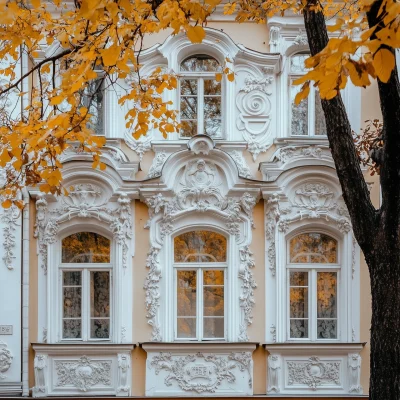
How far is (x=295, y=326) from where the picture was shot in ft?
41.4

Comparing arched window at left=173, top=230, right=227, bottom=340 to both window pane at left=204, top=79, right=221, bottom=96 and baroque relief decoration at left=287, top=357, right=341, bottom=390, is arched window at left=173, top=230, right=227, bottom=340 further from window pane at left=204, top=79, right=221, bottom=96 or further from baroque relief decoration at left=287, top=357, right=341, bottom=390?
window pane at left=204, top=79, right=221, bottom=96

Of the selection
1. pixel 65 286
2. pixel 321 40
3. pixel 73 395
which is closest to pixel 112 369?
pixel 73 395

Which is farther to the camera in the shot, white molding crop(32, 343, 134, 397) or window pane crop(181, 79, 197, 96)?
window pane crop(181, 79, 197, 96)

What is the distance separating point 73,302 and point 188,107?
11.8ft

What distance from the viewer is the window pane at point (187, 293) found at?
1263cm

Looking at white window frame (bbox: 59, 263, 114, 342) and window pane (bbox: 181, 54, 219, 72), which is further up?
window pane (bbox: 181, 54, 219, 72)

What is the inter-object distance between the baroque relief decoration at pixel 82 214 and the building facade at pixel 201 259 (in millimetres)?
22

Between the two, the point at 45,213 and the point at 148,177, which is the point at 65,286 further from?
the point at 148,177

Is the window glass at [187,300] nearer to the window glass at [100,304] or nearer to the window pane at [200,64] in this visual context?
the window glass at [100,304]

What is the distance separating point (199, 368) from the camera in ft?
40.5

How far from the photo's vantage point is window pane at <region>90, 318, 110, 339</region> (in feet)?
41.1

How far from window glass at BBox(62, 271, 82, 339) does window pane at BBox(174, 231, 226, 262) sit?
160 cm

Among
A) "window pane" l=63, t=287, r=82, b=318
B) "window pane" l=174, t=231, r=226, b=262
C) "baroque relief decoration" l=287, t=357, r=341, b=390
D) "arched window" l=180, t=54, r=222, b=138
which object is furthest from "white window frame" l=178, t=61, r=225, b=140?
"baroque relief decoration" l=287, t=357, r=341, b=390

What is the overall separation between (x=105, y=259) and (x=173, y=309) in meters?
1.33
